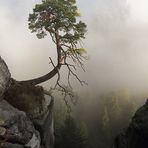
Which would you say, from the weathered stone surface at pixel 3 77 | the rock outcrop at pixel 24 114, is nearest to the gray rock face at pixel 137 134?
the rock outcrop at pixel 24 114

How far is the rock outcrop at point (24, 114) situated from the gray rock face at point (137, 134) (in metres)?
10.9

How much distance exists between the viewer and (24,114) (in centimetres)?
3512

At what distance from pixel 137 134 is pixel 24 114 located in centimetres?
1667

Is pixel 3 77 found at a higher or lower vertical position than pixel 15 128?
higher

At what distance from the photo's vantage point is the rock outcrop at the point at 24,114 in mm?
32969

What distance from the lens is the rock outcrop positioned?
108ft

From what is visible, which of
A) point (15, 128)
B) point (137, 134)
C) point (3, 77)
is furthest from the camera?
point (137, 134)

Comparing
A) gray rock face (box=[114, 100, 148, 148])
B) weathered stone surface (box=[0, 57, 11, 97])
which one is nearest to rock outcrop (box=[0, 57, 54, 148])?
weathered stone surface (box=[0, 57, 11, 97])

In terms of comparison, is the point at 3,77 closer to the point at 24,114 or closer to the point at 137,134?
the point at 24,114

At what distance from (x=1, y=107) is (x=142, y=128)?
59.9ft

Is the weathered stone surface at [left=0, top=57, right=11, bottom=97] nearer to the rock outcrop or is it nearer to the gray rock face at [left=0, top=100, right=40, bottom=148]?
the rock outcrop

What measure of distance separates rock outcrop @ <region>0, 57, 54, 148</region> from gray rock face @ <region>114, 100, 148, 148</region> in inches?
430

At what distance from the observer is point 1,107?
1332 inches

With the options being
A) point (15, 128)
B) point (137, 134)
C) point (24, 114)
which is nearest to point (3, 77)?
point (24, 114)
